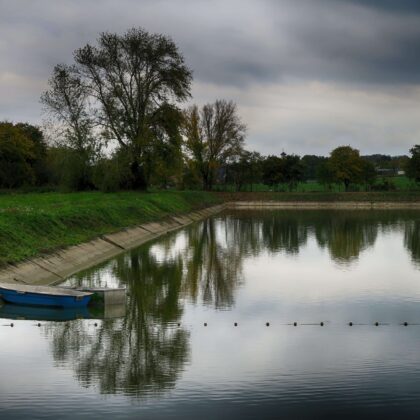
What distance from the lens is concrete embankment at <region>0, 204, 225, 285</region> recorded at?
970 inches

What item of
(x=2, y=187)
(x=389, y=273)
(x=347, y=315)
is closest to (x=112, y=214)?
(x=389, y=273)

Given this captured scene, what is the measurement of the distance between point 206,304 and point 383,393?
32.2 feet

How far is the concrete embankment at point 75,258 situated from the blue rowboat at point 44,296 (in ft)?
7.70

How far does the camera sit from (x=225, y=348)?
52.0ft

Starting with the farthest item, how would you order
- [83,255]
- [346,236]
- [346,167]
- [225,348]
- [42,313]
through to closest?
[346,167], [346,236], [83,255], [42,313], [225,348]

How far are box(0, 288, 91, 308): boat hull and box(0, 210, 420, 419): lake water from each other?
1.06ft

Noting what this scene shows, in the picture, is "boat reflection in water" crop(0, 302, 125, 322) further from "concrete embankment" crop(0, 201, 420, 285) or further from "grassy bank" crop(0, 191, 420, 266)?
"grassy bank" crop(0, 191, 420, 266)

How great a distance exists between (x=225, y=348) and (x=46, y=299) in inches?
276

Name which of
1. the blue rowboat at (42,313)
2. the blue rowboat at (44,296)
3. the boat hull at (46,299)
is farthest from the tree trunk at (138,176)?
the blue rowboat at (42,313)

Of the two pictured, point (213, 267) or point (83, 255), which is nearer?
point (213, 267)

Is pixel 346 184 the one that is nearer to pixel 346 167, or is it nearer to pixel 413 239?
pixel 346 167

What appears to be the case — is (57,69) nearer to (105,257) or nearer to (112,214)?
(112,214)

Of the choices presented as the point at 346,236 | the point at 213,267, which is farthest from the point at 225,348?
the point at 346,236

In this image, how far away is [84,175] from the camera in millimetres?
68625
